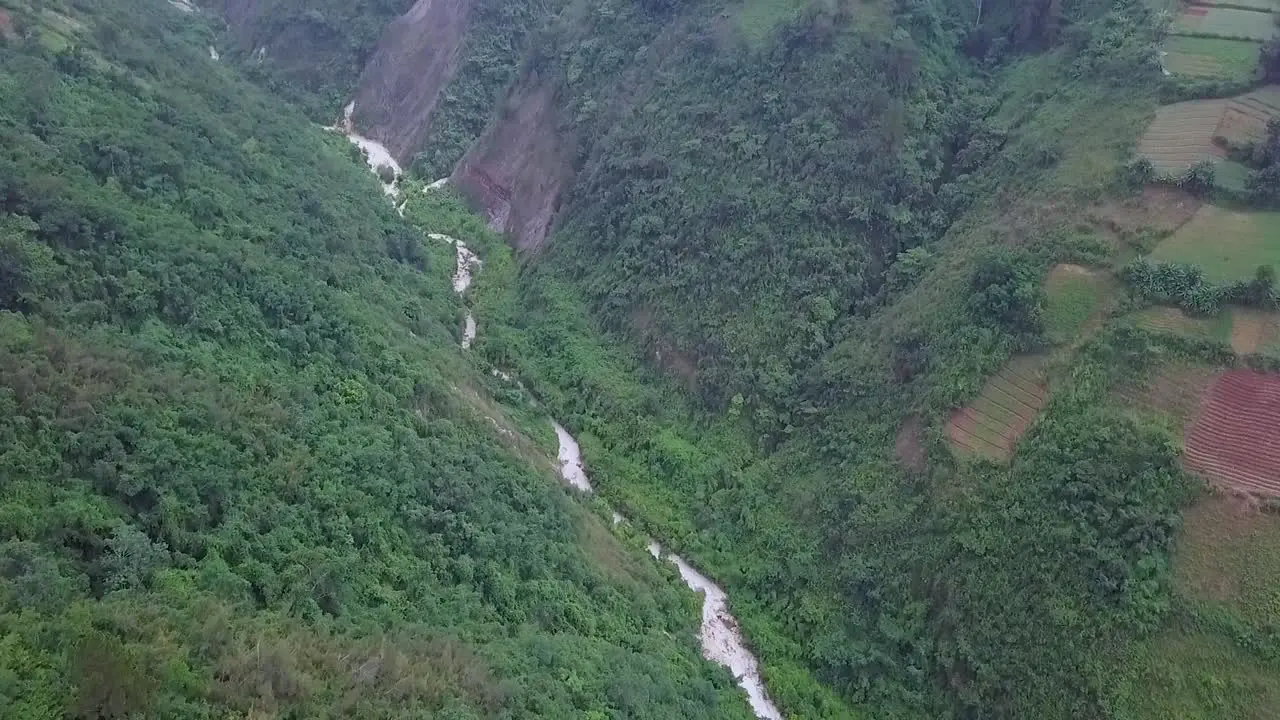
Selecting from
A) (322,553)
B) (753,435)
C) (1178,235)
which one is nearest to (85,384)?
(322,553)

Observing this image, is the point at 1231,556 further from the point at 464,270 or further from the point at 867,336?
the point at 464,270

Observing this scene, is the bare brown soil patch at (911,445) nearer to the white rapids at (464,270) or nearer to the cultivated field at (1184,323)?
the cultivated field at (1184,323)

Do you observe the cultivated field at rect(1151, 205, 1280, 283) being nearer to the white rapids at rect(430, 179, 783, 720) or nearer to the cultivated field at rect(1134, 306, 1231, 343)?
the cultivated field at rect(1134, 306, 1231, 343)

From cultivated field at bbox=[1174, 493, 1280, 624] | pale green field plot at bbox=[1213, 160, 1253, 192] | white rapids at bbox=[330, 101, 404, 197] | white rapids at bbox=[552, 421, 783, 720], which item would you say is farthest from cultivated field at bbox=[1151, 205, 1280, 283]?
white rapids at bbox=[330, 101, 404, 197]

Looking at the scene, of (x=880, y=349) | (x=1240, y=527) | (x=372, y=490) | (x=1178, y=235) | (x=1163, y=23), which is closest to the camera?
(x=1240, y=527)

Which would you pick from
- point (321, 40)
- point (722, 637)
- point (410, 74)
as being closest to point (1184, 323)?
point (722, 637)

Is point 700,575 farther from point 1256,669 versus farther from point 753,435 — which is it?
point 1256,669
